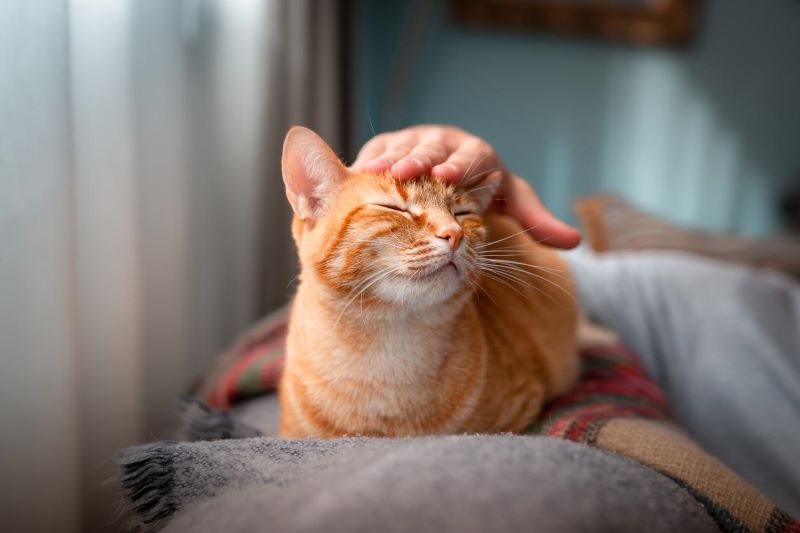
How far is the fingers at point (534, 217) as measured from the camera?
884 millimetres

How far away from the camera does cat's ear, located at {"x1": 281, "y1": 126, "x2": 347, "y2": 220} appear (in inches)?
28.9

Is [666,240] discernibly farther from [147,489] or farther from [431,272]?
[147,489]

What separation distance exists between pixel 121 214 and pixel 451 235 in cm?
70

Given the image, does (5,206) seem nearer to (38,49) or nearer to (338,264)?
(38,49)

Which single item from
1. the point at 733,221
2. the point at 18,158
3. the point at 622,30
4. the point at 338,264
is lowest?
the point at 733,221

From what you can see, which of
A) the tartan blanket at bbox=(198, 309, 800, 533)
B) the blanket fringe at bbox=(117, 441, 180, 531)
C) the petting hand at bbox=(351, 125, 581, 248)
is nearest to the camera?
the blanket fringe at bbox=(117, 441, 180, 531)

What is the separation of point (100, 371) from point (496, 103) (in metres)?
2.45

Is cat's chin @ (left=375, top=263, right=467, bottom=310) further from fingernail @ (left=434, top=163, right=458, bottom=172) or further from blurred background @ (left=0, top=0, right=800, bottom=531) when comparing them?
blurred background @ (left=0, top=0, right=800, bottom=531)

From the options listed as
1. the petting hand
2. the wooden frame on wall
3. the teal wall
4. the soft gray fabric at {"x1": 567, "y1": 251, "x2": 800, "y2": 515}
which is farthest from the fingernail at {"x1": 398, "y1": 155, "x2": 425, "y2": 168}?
the wooden frame on wall

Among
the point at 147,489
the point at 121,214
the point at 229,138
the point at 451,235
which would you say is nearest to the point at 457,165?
the point at 451,235

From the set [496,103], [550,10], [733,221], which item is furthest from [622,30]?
[733,221]

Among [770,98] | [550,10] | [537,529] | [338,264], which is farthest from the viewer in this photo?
[770,98]

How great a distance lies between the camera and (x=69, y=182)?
874 mm

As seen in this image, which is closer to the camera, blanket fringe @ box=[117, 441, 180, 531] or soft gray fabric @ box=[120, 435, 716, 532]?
soft gray fabric @ box=[120, 435, 716, 532]
